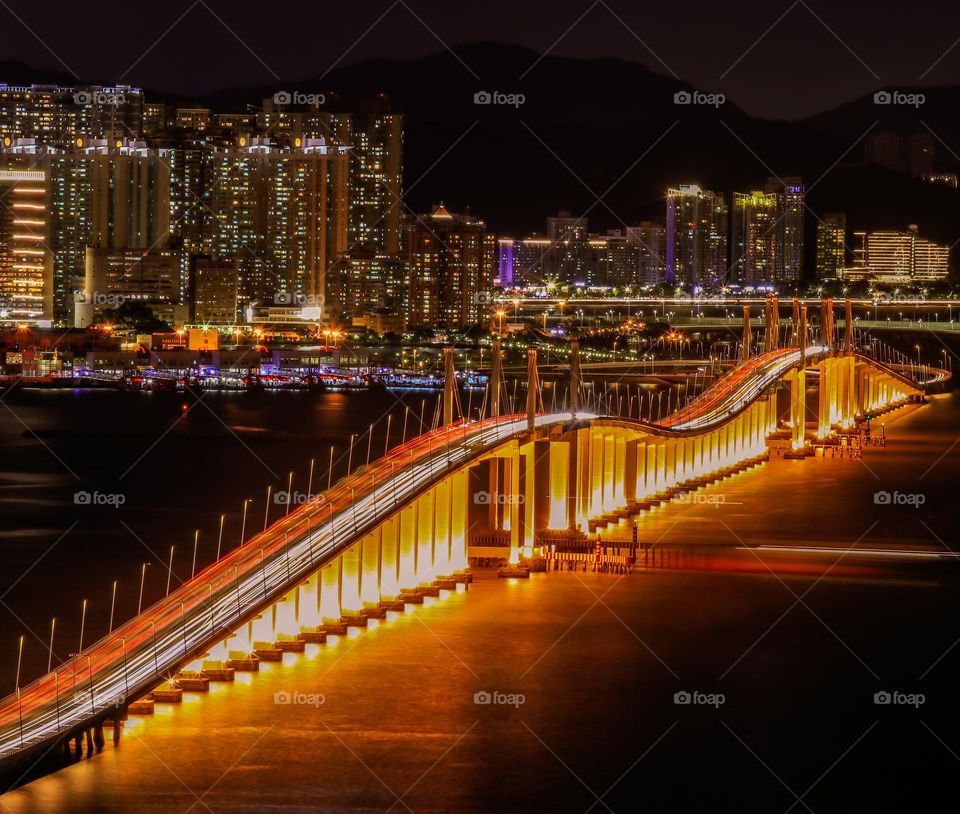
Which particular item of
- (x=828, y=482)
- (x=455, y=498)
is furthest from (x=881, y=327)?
(x=455, y=498)

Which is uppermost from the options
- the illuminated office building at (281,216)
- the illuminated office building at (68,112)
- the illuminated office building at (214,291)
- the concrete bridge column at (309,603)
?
the illuminated office building at (68,112)

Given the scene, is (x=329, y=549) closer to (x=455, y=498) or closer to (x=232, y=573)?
(x=232, y=573)

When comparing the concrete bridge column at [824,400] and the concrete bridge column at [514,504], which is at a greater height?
the concrete bridge column at [824,400]

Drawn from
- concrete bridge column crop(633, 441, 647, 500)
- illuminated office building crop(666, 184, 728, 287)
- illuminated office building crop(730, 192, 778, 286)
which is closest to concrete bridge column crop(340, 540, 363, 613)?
concrete bridge column crop(633, 441, 647, 500)

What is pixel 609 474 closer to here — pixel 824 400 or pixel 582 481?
pixel 582 481

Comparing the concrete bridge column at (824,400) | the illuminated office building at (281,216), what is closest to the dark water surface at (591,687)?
the concrete bridge column at (824,400)

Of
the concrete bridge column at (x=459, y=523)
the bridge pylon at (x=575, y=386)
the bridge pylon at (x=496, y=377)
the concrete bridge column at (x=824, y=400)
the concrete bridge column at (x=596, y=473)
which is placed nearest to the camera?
the concrete bridge column at (x=459, y=523)

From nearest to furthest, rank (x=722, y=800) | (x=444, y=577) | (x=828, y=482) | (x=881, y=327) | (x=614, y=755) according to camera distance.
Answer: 1. (x=722, y=800)
2. (x=614, y=755)
3. (x=444, y=577)
4. (x=828, y=482)
5. (x=881, y=327)

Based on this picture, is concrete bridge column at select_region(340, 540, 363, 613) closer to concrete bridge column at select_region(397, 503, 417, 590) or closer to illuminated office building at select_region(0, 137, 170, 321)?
concrete bridge column at select_region(397, 503, 417, 590)

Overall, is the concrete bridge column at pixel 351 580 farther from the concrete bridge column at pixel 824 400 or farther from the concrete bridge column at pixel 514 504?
the concrete bridge column at pixel 824 400
